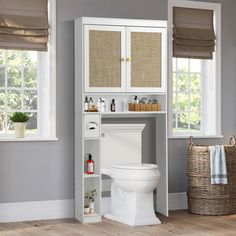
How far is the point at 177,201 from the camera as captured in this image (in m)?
6.66

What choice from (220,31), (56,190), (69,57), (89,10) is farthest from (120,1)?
(56,190)

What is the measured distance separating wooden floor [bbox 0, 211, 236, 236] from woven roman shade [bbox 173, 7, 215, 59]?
191 centimetres

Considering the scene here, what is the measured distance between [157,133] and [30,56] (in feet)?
5.24

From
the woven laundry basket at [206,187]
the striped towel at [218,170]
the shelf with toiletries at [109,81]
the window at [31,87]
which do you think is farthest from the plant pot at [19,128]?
the striped towel at [218,170]


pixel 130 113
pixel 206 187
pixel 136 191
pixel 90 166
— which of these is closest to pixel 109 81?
pixel 130 113

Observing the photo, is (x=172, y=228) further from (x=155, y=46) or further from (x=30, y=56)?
(x=30, y=56)

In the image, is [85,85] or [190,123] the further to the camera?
[190,123]

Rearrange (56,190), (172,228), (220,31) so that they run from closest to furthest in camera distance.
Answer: (172,228) < (56,190) < (220,31)

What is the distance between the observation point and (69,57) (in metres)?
6.11

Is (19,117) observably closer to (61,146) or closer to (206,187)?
(61,146)

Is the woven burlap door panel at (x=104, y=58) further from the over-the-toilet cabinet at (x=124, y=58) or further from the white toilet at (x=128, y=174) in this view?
the white toilet at (x=128, y=174)

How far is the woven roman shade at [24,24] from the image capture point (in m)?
5.80

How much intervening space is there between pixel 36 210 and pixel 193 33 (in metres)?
2.64

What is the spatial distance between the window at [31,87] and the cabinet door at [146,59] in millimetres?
803
